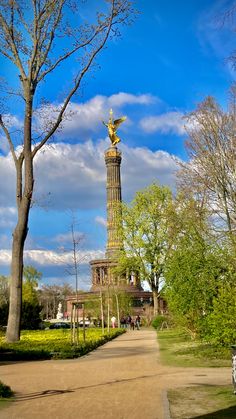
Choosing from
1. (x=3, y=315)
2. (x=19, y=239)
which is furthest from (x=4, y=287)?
(x=19, y=239)

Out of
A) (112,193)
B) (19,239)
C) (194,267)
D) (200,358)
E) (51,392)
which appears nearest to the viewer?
(51,392)

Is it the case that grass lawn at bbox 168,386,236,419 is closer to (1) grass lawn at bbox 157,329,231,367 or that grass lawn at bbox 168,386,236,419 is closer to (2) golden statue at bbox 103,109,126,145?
(1) grass lawn at bbox 157,329,231,367

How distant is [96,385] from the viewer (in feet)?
38.9

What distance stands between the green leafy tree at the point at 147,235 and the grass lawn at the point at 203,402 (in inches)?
1541

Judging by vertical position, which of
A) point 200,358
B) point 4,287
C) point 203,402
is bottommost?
point 203,402

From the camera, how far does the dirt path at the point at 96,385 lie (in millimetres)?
8539

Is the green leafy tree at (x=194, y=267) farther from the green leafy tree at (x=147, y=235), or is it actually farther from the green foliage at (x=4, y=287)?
the green foliage at (x=4, y=287)

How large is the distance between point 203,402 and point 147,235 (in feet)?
138

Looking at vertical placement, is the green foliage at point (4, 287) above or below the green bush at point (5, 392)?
above

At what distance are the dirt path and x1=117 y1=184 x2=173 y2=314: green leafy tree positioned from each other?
105 ft

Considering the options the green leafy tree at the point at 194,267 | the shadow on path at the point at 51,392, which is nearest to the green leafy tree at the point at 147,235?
the green leafy tree at the point at 194,267

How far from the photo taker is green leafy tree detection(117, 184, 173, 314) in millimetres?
50688

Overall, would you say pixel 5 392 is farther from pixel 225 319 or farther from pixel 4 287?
pixel 4 287

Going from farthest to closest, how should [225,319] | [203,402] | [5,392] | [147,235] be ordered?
[147,235] < [225,319] < [5,392] < [203,402]
